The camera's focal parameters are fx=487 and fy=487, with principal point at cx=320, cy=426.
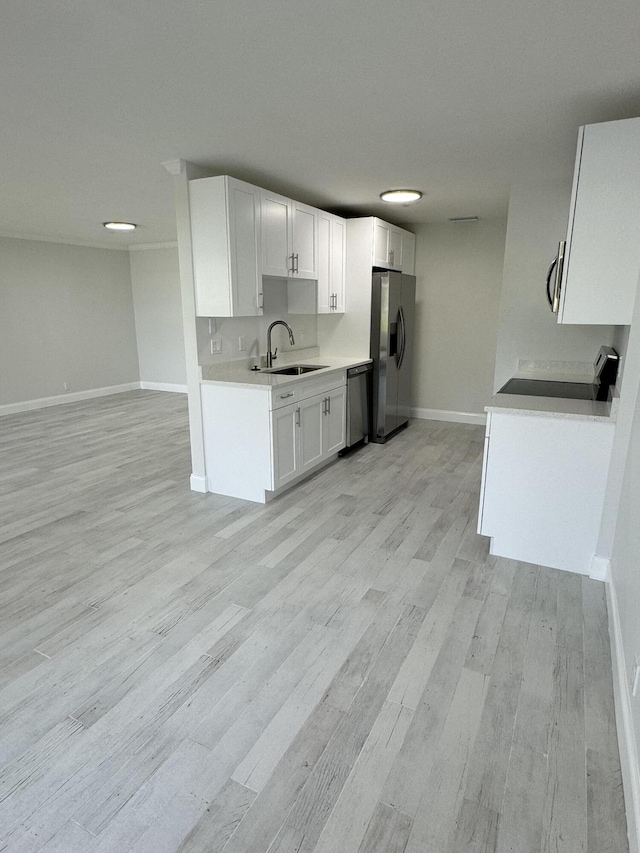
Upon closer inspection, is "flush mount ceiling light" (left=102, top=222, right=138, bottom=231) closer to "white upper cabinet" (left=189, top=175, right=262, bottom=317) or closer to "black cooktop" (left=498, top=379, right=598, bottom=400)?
"white upper cabinet" (left=189, top=175, right=262, bottom=317)

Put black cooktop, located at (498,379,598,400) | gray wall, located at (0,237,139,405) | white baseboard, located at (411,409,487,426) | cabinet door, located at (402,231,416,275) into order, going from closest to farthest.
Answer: black cooktop, located at (498,379,598,400)
cabinet door, located at (402,231,416,275)
white baseboard, located at (411,409,487,426)
gray wall, located at (0,237,139,405)

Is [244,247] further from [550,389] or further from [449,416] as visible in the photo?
[449,416]

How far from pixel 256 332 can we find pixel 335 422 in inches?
42.6

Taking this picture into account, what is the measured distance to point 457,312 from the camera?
5.96 metres

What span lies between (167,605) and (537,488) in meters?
2.07

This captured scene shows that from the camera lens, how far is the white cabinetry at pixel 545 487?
8.41 ft

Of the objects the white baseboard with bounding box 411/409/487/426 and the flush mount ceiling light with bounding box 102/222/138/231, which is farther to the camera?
the white baseboard with bounding box 411/409/487/426

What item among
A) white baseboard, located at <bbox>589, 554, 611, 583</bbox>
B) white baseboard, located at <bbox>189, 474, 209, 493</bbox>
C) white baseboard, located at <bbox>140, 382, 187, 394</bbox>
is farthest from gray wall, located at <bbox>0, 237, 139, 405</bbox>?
white baseboard, located at <bbox>589, 554, 611, 583</bbox>

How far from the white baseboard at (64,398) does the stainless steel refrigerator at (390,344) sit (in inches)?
192

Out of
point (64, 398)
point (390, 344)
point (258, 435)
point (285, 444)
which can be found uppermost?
point (390, 344)

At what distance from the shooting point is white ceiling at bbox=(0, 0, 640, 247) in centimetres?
166

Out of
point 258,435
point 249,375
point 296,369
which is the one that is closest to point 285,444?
point 258,435

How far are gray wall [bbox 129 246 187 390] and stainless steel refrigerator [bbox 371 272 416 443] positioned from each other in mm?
3700

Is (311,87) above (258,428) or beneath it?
above
